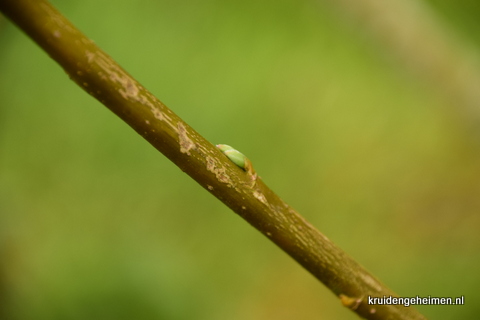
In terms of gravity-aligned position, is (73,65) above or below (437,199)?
below

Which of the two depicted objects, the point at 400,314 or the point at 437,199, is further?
the point at 437,199

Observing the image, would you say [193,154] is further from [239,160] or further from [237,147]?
[237,147]

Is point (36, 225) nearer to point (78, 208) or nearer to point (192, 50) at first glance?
point (78, 208)

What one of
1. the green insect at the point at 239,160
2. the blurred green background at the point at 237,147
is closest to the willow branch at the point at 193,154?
the green insect at the point at 239,160

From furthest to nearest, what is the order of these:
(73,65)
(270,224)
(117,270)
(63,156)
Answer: (63,156)
(117,270)
(270,224)
(73,65)

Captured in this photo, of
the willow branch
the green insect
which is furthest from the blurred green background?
the green insect

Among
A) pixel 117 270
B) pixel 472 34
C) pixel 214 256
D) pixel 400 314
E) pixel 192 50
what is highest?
pixel 472 34

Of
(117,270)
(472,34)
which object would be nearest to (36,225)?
(117,270)

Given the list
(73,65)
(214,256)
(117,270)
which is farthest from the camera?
(214,256)

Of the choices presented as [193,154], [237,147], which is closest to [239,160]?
[193,154]
